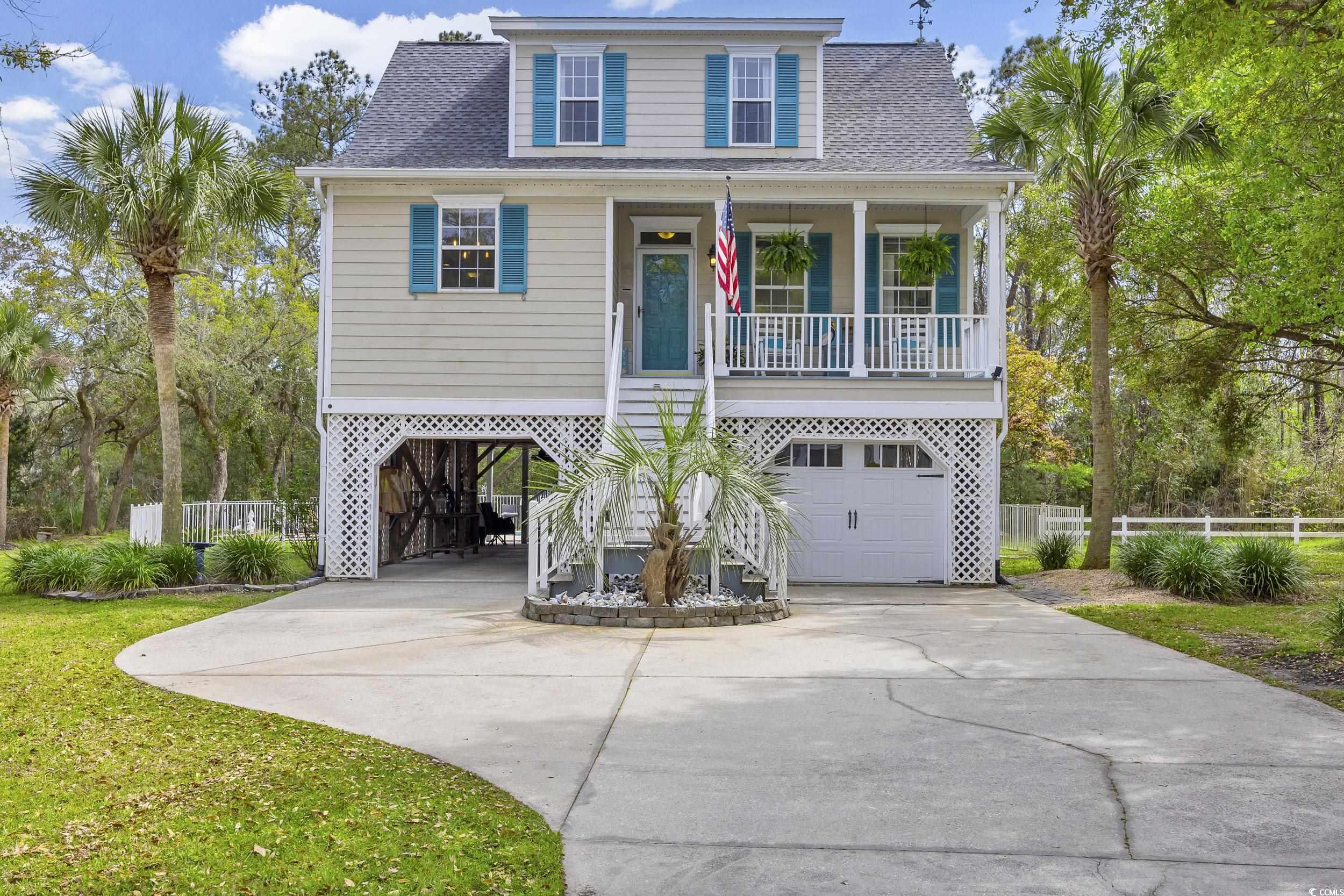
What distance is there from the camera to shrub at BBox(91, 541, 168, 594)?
12359 mm

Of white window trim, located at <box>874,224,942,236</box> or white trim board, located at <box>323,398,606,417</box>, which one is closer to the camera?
white trim board, located at <box>323,398,606,417</box>

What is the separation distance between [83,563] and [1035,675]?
438 inches

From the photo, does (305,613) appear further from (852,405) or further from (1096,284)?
(1096,284)

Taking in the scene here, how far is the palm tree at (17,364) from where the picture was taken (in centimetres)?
2122

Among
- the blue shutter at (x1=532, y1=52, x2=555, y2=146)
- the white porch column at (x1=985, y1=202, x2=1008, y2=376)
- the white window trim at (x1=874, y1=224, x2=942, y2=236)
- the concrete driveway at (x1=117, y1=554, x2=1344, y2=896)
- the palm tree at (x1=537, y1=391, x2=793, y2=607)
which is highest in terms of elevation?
the blue shutter at (x1=532, y1=52, x2=555, y2=146)

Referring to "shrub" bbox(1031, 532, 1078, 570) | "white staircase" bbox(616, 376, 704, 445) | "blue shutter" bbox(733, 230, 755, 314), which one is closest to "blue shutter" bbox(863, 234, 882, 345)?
"blue shutter" bbox(733, 230, 755, 314)

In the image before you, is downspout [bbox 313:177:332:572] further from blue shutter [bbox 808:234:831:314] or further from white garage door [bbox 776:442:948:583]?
blue shutter [bbox 808:234:831:314]

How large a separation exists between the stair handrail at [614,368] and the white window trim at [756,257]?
2.19 meters

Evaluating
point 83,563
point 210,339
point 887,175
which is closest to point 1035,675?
point 887,175

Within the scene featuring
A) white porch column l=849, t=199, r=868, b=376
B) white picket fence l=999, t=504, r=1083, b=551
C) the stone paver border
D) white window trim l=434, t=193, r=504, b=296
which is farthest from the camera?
white picket fence l=999, t=504, r=1083, b=551

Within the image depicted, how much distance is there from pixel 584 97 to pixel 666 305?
327cm

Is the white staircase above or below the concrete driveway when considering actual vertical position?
above

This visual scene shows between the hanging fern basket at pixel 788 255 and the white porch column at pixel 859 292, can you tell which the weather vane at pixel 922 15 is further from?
the white porch column at pixel 859 292

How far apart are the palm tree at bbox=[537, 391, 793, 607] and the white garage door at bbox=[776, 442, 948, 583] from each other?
3.54 m
